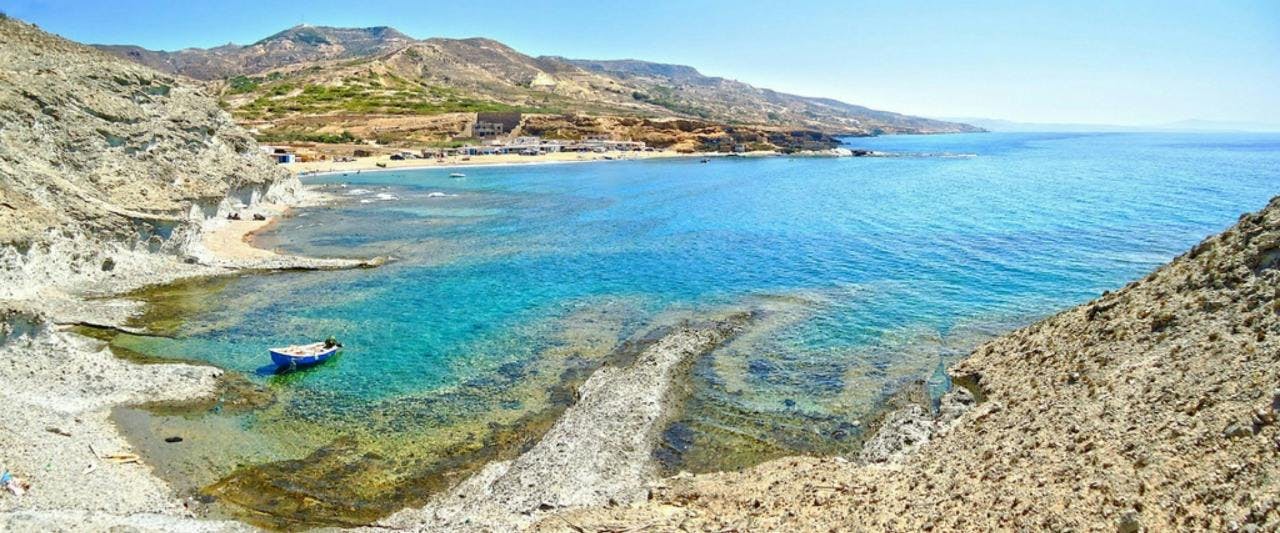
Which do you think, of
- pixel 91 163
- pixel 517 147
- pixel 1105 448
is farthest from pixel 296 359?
pixel 517 147

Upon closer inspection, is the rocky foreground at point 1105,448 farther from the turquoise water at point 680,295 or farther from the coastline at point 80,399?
the coastline at point 80,399

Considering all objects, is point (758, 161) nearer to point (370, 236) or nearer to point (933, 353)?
point (370, 236)

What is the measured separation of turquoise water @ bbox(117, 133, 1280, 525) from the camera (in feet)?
78.0

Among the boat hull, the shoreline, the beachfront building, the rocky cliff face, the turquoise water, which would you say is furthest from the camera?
the beachfront building

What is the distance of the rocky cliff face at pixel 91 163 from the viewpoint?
33281 millimetres

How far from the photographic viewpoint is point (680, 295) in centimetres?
3862

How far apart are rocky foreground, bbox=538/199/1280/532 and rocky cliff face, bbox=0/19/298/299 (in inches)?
1220

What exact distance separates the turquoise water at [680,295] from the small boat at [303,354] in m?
0.73

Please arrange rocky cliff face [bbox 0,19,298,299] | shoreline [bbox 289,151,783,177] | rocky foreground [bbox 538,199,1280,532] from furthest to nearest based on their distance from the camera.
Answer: shoreline [bbox 289,151,783,177]
rocky cliff face [bbox 0,19,298,299]
rocky foreground [bbox 538,199,1280,532]

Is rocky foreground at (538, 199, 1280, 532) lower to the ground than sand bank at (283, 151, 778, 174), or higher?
lower

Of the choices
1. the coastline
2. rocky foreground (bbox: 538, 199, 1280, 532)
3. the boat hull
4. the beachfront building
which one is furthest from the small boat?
Result: the beachfront building

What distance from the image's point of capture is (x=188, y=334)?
3055 centimetres

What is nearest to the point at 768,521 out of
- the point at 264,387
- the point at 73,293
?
the point at 264,387

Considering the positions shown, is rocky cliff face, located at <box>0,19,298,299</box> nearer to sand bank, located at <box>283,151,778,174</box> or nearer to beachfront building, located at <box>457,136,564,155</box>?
sand bank, located at <box>283,151,778,174</box>
